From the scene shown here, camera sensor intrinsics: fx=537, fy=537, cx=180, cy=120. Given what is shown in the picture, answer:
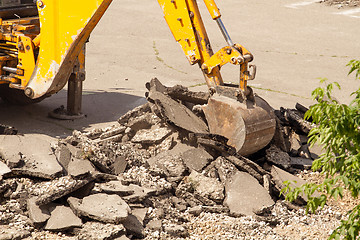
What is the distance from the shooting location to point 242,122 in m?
7.12

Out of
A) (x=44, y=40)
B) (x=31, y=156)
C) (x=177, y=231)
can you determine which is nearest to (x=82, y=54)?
(x=44, y=40)

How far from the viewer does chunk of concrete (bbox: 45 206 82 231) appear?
582 cm

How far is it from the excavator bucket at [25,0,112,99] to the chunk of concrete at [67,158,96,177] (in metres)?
2.00

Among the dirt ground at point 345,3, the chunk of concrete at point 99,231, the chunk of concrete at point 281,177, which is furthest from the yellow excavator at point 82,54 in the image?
the dirt ground at point 345,3

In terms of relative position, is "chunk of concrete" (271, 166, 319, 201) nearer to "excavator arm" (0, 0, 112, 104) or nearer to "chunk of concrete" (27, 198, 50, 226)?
"chunk of concrete" (27, 198, 50, 226)

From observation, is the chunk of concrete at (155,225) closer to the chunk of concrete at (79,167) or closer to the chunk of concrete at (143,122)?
the chunk of concrete at (79,167)

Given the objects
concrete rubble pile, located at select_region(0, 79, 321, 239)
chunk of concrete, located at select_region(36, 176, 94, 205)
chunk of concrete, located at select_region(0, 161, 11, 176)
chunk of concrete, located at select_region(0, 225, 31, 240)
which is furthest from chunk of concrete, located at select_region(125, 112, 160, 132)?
chunk of concrete, located at select_region(0, 225, 31, 240)

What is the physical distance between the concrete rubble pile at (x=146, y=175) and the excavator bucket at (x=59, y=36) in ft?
3.72

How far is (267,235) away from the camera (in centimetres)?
627

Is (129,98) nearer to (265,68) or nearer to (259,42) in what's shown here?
(265,68)

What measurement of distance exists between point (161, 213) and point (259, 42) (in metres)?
11.6

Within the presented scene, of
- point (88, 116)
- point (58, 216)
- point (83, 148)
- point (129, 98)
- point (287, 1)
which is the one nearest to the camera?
point (58, 216)

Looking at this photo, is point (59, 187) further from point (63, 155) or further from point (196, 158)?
point (196, 158)

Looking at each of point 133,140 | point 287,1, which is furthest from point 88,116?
point 287,1
